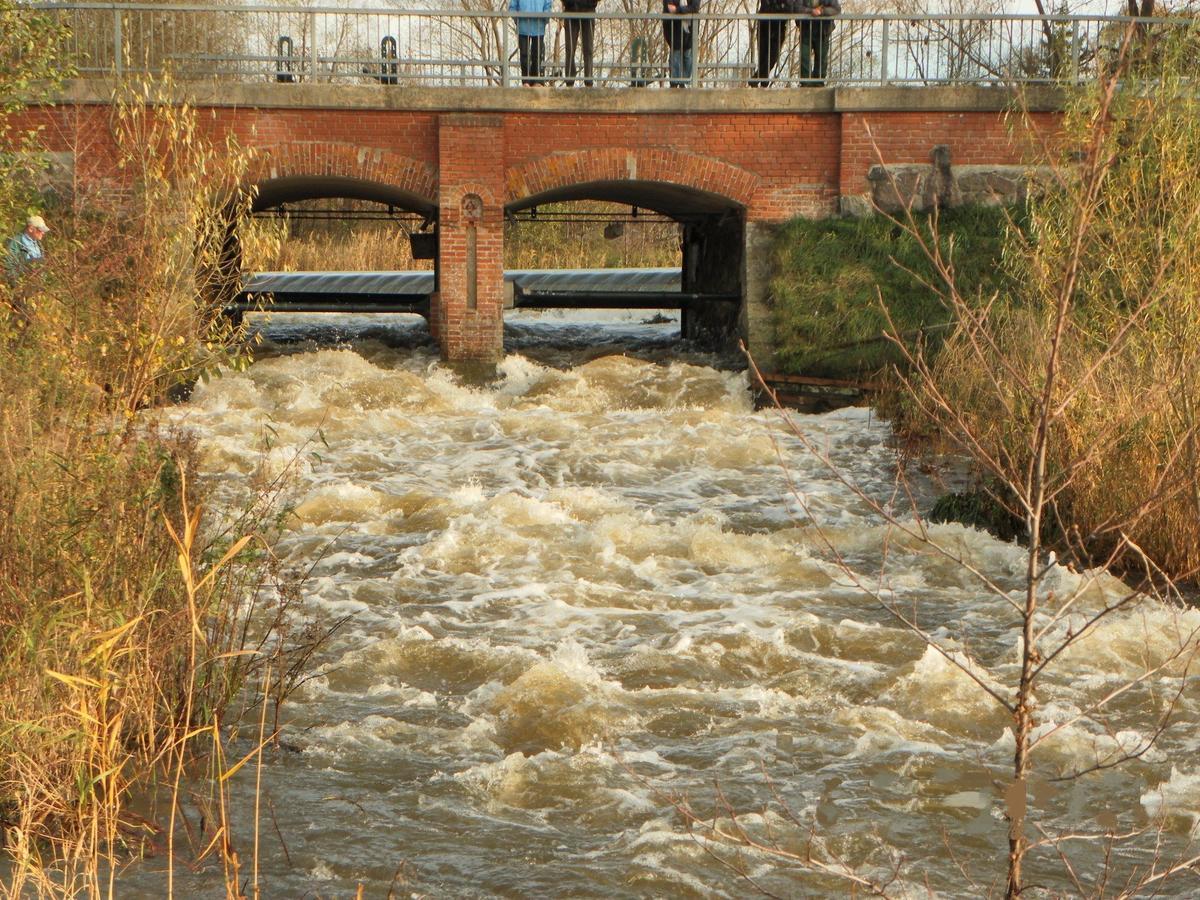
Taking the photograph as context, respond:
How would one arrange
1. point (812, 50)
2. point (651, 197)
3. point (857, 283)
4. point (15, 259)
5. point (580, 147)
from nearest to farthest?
point (15, 259)
point (857, 283)
point (580, 147)
point (812, 50)
point (651, 197)

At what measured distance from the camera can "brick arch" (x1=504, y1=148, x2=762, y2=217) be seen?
16.6 m

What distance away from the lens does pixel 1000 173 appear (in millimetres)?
16609

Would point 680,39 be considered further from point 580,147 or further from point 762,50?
point 580,147

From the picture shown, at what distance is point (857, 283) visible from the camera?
15891 mm

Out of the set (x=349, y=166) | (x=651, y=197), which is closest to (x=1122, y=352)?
(x=349, y=166)

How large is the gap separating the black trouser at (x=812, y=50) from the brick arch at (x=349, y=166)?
452 centimetres

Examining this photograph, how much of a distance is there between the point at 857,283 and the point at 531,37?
15.7 ft

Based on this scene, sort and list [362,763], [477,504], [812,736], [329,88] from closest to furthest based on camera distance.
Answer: [362,763], [812,736], [477,504], [329,88]

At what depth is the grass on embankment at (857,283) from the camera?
15523 mm

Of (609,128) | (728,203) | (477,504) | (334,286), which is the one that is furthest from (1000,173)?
(334,286)

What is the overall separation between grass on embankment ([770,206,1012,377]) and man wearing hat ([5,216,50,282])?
7827 mm

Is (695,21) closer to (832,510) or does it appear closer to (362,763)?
(832,510)

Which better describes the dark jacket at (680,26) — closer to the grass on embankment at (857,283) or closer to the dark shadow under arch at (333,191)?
the grass on embankment at (857,283)

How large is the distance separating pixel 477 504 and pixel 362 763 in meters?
4.86
